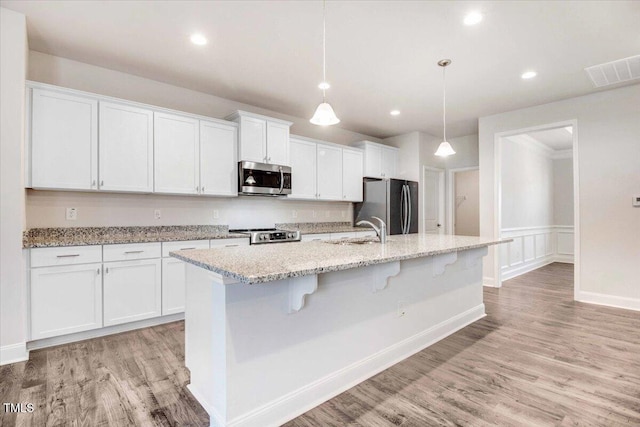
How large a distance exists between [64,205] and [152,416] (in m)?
2.37

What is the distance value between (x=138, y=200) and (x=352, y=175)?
314 centimetres

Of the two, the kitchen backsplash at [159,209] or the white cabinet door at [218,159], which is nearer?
the kitchen backsplash at [159,209]

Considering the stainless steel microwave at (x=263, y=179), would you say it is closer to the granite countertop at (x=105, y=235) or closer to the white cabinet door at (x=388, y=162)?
the granite countertop at (x=105, y=235)

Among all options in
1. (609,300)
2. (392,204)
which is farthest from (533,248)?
(392,204)

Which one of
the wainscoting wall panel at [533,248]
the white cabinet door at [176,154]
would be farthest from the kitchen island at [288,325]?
the wainscoting wall panel at [533,248]

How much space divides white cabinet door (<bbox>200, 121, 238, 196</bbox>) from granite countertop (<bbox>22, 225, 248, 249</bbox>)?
0.56 meters

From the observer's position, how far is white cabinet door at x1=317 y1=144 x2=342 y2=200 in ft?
15.9

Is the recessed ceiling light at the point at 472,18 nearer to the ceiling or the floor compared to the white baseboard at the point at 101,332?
nearer to the ceiling

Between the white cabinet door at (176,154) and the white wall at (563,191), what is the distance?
8.11 metres

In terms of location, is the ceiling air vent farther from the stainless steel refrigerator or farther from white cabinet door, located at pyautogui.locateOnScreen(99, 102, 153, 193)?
white cabinet door, located at pyautogui.locateOnScreen(99, 102, 153, 193)

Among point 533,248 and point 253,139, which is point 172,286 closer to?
point 253,139

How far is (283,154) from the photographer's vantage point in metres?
4.29

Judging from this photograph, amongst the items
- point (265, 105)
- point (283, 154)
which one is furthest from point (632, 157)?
point (265, 105)

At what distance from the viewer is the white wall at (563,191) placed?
24.4 ft
